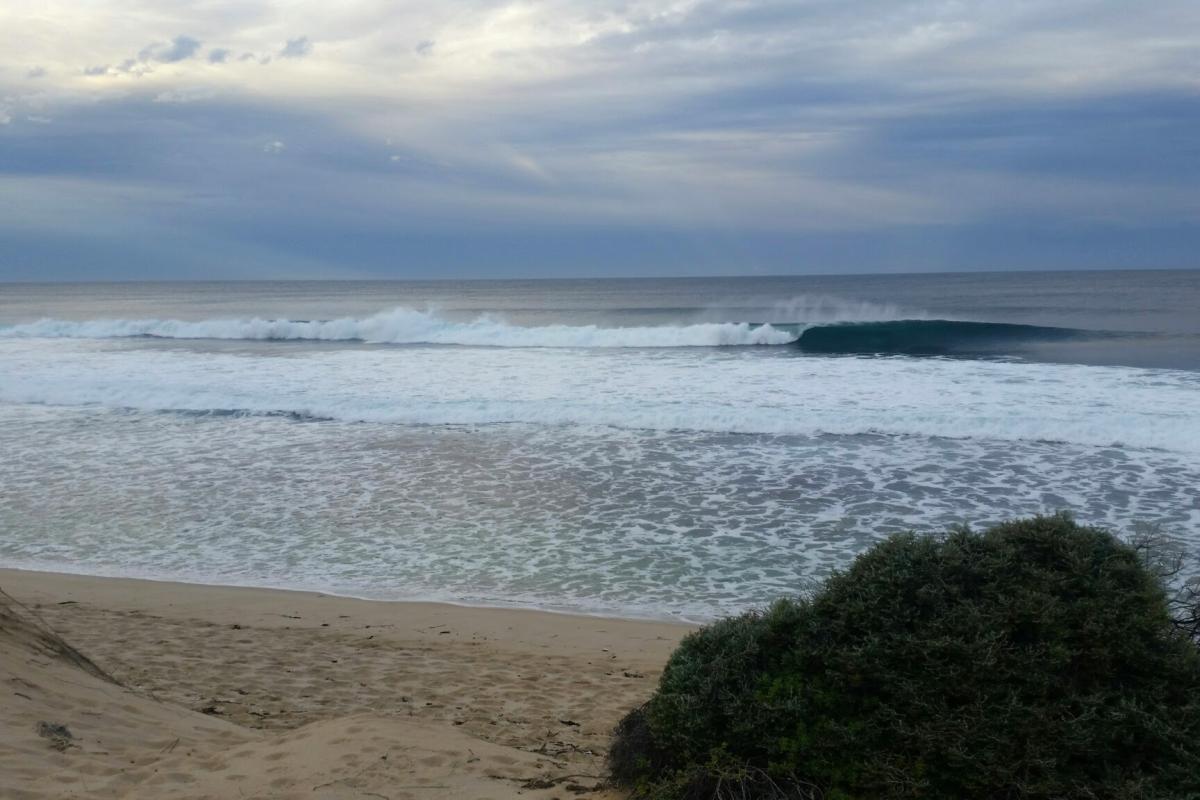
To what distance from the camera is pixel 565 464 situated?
41.7 feet

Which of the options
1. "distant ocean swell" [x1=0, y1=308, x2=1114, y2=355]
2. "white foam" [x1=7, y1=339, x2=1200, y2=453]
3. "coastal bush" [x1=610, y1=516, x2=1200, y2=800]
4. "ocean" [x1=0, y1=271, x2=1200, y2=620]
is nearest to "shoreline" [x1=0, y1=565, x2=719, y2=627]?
"ocean" [x1=0, y1=271, x2=1200, y2=620]

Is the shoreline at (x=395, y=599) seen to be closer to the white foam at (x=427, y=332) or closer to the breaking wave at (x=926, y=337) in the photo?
the breaking wave at (x=926, y=337)

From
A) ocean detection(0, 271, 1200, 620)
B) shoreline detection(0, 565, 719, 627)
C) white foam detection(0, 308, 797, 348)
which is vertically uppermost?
white foam detection(0, 308, 797, 348)

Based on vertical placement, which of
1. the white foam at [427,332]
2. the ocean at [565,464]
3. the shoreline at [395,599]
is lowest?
the shoreline at [395,599]

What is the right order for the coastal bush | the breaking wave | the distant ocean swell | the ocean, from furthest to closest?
the distant ocean swell, the breaking wave, the ocean, the coastal bush

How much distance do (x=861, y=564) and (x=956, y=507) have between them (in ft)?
22.8

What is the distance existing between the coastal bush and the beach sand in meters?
0.74

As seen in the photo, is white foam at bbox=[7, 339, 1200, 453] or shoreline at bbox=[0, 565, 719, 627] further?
white foam at bbox=[7, 339, 1200, 453]

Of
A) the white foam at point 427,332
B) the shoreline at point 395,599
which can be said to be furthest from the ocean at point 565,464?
the white foam at point 427,332

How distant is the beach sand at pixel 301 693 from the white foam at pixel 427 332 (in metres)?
23.9

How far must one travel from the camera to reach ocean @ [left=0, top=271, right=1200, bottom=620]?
28.5ft

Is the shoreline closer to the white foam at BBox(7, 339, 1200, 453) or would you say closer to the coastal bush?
the coastal bush

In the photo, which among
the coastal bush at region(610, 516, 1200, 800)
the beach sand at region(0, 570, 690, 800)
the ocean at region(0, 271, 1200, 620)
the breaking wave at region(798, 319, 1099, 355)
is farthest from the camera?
the breaking wave at region(798, 319, 1099, 355)

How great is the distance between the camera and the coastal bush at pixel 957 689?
3.18m
